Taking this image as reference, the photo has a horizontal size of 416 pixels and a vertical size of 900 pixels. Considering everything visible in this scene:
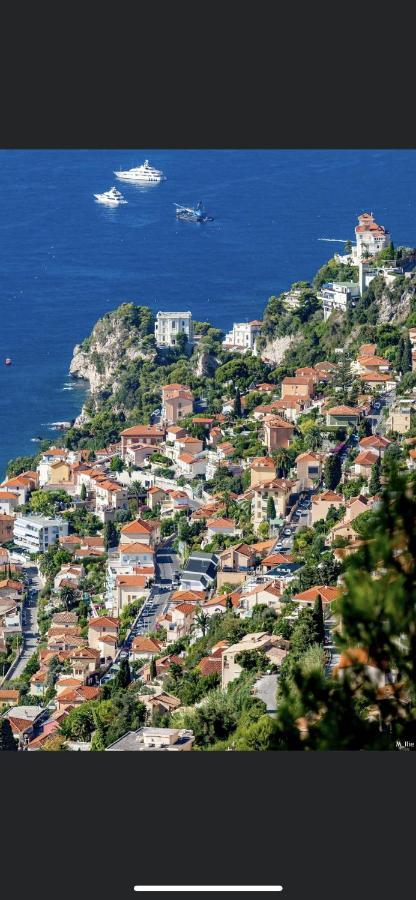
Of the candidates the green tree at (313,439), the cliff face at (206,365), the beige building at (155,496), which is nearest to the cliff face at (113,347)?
the cliff face at (206,365)

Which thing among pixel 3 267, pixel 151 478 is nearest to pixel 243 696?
pixel 151 478

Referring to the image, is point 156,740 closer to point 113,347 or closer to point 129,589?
point 129,589

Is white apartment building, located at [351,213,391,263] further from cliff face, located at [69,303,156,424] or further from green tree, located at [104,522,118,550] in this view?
green tree, located at [104,522,118,550]

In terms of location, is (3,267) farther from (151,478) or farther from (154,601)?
(154,601)

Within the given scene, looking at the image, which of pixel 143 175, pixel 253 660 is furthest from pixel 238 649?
pixel 143 175

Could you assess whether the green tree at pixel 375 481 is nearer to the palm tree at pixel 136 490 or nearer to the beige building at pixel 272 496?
the beige building at pixel 272 496

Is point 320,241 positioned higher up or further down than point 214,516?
higher up
